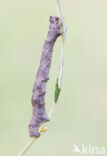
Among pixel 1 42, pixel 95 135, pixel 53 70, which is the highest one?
pixel 1 42

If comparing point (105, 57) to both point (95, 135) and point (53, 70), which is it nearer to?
point (53, 70)

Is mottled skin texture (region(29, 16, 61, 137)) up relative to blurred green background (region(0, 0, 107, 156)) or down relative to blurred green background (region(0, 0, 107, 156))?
up

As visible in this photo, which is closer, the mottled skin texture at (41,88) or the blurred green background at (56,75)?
the mottled skin texture at (41,88)

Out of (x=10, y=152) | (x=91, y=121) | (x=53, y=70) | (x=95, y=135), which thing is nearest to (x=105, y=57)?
(x=53, y=70)

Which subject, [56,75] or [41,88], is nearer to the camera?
[41,88]

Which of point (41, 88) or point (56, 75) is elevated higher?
point (41, 88)

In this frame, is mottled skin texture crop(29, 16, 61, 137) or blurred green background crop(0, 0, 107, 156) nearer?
mottled skin texture crop(29, 16, 61, 137)

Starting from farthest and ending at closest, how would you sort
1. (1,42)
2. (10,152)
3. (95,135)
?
(1,42) → (95,135) → (10,152)

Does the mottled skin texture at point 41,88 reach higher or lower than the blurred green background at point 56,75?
higher
